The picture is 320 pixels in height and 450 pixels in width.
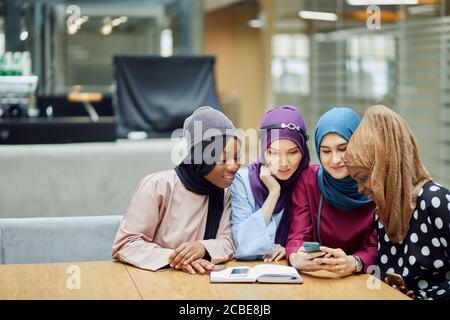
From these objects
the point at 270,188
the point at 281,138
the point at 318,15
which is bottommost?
the point at 270,188

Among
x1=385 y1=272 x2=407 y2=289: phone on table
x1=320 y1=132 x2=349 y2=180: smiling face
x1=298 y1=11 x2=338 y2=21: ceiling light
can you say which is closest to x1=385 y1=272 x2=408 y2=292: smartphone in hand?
x1=385 y1=272 x2=407 y2=289: phone on table

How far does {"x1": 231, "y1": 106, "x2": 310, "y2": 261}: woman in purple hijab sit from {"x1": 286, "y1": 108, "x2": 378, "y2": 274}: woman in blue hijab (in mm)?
62

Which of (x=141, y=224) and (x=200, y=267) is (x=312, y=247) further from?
(x=141, y=224)

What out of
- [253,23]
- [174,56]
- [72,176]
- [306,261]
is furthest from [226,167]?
[253,23]

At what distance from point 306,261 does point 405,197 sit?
420 millimetres

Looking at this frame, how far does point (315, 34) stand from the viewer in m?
8.91

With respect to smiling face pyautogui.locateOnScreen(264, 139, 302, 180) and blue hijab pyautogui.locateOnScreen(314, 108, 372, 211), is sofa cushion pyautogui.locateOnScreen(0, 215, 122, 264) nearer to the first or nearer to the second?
smiling face pyautogui.locateOnScreen(264, 139, 302, 180)

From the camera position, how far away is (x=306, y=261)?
274 centimetres

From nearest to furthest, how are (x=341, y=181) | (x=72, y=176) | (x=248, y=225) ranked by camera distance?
(x=341, y=181) < (x=248, y=225) < (x=72, y=176)

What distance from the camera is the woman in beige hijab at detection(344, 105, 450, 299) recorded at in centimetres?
264

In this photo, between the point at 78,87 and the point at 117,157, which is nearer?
the point at 117,157

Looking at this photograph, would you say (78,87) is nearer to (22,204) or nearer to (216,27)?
(216,27)
